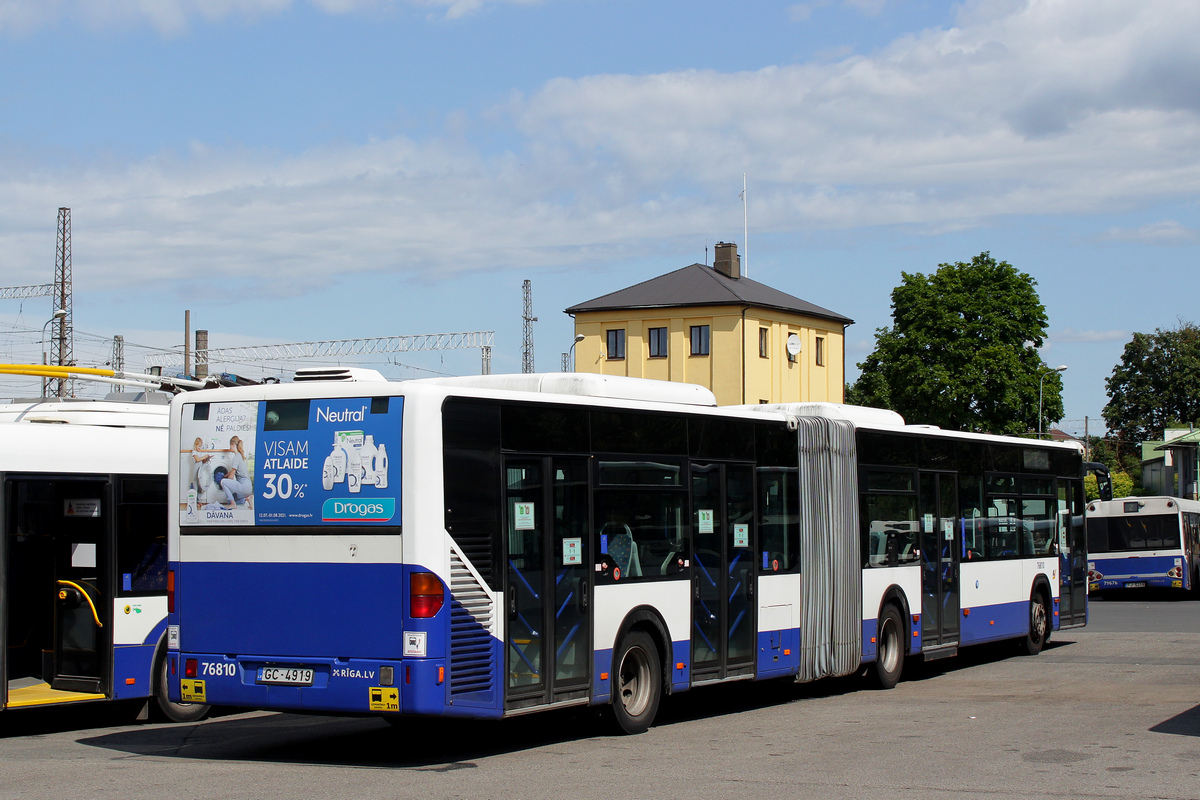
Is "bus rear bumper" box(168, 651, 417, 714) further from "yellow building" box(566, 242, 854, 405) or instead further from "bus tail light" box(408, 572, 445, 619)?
"yellow building" box(566, 242, 854, 405)

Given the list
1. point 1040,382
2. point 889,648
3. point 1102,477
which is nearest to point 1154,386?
point 1040,382

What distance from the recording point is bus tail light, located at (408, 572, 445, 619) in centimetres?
988

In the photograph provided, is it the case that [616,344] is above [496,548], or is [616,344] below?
above

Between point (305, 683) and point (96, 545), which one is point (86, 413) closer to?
point (96, 545)

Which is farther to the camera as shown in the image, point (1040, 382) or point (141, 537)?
point (1040, 382)

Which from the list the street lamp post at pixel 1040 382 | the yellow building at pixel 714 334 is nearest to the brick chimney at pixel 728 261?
the yellow building at pixel 714 334

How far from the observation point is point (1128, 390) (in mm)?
104188

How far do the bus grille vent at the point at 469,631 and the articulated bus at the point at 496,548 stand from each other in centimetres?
2

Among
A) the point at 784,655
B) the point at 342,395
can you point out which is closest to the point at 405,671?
the point at 342,395

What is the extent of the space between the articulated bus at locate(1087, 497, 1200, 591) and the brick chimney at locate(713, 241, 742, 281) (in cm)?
3651

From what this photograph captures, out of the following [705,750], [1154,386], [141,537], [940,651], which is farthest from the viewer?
[1154,386]

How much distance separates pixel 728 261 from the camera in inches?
2867

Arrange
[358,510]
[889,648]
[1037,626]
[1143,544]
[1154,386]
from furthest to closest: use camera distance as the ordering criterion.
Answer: [1154,386]
[1143,544]
[1037,626]
[889,648]
[358,510]

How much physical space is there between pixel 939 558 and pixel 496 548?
8995 mm
